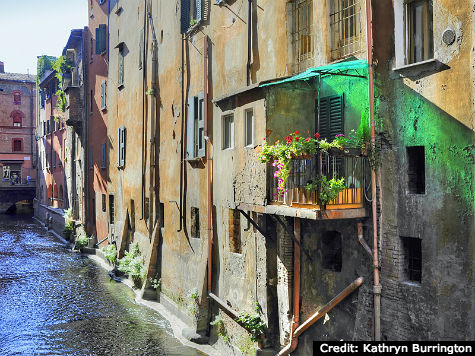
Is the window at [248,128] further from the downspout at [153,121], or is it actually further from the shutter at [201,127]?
the downspout at [153,121]

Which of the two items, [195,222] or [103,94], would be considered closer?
[195,222]

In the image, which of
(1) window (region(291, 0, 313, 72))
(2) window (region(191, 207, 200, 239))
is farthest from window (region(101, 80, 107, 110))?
(1) window (region(291, 0, 313, 72))

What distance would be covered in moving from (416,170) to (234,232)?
5.86 meters

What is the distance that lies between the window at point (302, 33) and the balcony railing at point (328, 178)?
8.15ft

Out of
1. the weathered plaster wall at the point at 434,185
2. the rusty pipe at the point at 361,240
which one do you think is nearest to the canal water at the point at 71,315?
the rusty pipe at the point at 361,240

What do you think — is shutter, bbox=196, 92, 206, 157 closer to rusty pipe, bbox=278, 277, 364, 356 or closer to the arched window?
rusty pipe, bbox=278, 277, 364, 356

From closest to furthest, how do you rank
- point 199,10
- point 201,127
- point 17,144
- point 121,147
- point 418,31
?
point 418,31
point 201,127
point 199,10
point 121,147
point 17,144

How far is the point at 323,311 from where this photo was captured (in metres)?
9.69

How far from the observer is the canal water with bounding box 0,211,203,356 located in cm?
1421

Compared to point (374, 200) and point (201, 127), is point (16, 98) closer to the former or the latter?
point (201, 127)

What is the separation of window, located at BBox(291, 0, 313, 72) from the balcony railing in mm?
2484

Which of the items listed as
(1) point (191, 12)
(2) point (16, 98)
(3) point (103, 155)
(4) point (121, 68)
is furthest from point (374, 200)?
(2) point (16, 98)

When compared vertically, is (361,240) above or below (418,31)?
below

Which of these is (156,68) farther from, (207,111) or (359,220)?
(359,220)
